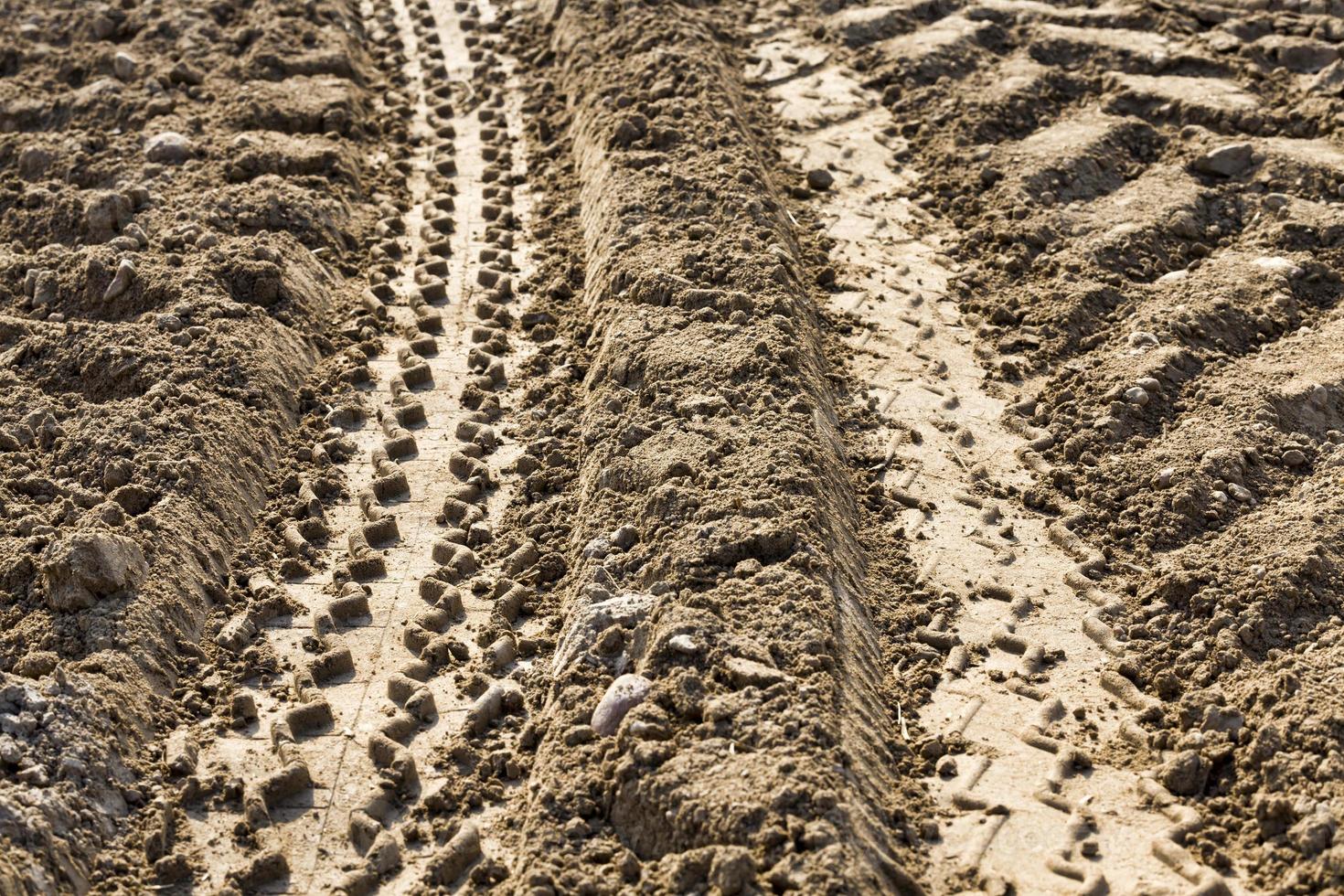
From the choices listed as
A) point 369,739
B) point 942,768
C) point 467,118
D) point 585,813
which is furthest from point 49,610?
point 467,118

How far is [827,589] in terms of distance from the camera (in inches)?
253

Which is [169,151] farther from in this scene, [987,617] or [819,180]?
[987,617]

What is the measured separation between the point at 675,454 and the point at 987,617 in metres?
1.49

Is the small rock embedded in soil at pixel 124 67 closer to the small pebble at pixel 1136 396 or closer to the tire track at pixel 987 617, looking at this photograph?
the tire track at pixel 987 617

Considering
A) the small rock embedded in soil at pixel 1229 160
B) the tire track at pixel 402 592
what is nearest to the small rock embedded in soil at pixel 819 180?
the tire track at pixel 402 592

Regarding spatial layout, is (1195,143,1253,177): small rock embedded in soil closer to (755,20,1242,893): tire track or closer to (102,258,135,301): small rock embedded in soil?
(755,20,1242,893): tire track

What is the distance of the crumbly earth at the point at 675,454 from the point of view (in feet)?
19.0

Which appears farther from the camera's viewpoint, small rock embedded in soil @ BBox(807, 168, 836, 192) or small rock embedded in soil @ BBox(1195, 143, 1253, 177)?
small rock embedded in soil @ BBox(807, 168, 836, 192)

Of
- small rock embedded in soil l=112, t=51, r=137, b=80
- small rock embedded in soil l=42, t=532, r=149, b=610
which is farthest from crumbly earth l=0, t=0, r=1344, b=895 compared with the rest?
small rock embedded in soil l=112, t=51, r=137, b=80

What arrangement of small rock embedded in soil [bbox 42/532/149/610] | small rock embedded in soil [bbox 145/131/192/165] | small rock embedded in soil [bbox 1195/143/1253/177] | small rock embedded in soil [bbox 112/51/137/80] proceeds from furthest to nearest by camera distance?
1. small rock embedded in soil [bbox 112/51/137/80]
2. small rock embedded in soil [bbox 145/131/192/165]
3. small rock embedded in soil [bbox 1195/143/1253/177]
4. small rock embedded in soil [bbox 42/532/149/610]

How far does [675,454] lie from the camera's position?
280 inches

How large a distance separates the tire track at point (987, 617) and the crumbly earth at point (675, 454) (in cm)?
2

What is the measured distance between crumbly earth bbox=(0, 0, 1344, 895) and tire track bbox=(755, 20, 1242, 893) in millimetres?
22

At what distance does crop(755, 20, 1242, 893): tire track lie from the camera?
5.72m
